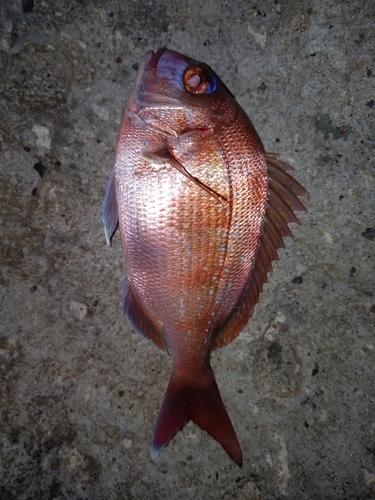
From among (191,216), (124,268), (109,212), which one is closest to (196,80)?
(191,216)

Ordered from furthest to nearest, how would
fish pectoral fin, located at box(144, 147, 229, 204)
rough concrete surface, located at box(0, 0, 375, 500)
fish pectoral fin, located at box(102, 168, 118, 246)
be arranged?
rough concrete surface, located at box(0, 0, 375, 500), fish pectoral fin, located at box(102, 168, 118, 246), fish pectoral fin, located at box(144, 147, 229, 204)

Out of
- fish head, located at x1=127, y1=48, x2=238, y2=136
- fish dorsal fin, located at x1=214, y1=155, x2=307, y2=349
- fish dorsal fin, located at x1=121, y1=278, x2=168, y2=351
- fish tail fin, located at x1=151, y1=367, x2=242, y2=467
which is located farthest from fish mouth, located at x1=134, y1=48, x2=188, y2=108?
fish tail fin, located at x1=151, y1=367, x2=242, y2=467

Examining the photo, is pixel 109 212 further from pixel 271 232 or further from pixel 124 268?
pixel 271 232

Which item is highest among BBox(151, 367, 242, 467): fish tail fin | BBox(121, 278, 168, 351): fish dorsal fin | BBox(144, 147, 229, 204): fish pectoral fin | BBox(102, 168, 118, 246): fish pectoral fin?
BBox(144, 147, 229, 204): fish pectoral fin

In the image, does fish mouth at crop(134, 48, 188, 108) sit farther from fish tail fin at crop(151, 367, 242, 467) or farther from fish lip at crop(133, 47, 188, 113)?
fish tail fin at crop(151, 367, 242, 467)

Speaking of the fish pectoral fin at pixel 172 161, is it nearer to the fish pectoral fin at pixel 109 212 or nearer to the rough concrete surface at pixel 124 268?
the fish pectoral fin at pixel 109 212

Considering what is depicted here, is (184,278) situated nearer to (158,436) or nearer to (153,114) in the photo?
(153,114)
